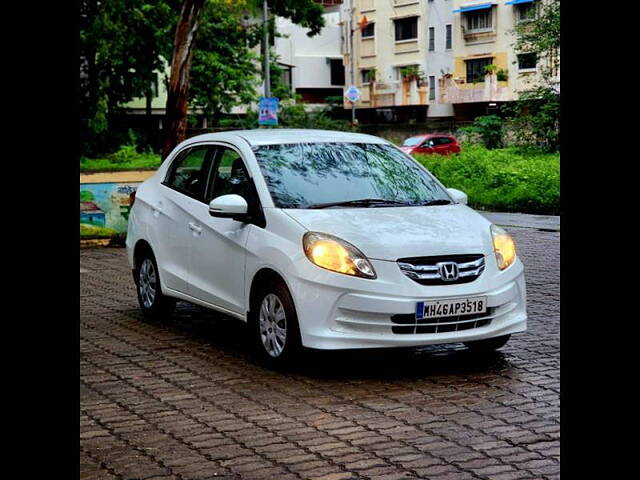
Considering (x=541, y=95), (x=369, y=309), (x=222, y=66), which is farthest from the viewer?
(x=222, y=66)

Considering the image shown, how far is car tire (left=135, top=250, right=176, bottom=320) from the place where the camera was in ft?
31.4

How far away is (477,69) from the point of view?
56.2 meters

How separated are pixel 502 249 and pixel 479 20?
2018 inches

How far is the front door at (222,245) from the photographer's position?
7938mm

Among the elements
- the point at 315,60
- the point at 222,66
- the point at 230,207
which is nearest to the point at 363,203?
the point at 230,207

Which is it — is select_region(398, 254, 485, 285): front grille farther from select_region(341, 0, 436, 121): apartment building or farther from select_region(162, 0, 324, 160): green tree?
select_region(341, 0, 436, 121): apartment building

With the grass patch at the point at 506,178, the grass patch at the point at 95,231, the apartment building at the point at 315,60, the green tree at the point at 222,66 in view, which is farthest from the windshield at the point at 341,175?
the apartment building at the point at 315,60

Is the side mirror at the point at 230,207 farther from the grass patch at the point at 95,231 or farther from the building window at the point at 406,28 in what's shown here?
the building window at the point at 406,28

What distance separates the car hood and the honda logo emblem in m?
0.08

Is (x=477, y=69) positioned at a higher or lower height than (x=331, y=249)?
higher

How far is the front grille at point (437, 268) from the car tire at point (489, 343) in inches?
25.7

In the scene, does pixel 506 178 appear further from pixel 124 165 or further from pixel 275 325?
pixel 275 325

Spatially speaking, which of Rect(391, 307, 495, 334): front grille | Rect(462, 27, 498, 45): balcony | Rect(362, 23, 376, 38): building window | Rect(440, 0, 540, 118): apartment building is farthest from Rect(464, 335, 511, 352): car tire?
Rect(362, 23, 376, 38): building window
